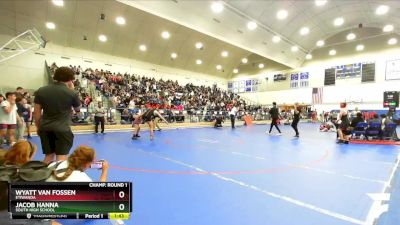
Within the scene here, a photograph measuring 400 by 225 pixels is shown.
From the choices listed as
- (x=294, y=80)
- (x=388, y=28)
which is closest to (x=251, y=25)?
(x=388, y=28)

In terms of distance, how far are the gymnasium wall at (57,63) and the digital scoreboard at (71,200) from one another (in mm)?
20605

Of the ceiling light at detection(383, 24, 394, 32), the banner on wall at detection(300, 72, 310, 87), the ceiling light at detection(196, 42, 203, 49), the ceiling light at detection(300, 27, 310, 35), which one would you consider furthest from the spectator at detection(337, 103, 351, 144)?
the banner on wall at detection(300, 72, 310, 87)

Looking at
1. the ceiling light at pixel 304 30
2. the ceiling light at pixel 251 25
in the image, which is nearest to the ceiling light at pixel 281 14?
the ceiling light at pixel 251 25

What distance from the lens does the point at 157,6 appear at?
530 inches

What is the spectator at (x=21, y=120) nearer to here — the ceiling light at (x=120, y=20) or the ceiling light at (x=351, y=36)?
the ceiling light at (x=120, y=20)

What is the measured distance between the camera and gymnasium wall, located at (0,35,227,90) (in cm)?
1812

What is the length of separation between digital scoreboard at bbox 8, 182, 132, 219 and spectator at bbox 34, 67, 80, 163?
166cm

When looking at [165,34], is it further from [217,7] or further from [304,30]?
[304,30]

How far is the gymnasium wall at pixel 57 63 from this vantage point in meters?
18.1

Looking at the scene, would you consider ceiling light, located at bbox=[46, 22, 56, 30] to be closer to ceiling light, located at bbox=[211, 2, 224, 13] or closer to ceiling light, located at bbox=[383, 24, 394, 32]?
ceiling light, located at bbox=[211, 2, 224, 13]

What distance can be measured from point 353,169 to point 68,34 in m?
21.7

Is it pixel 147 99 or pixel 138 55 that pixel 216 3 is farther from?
pixel 138 55

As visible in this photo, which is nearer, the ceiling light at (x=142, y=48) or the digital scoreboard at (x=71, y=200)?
the digital scoreboard at (x=71, y=200)

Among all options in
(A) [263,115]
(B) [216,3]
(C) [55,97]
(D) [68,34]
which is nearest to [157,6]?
(B) [216,3]
